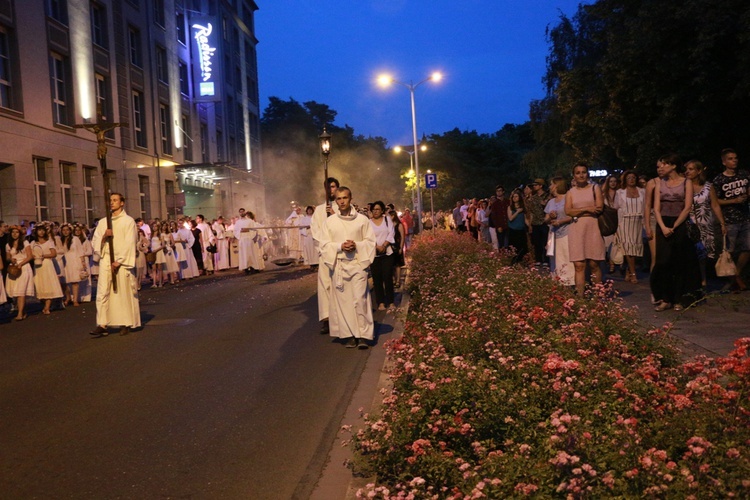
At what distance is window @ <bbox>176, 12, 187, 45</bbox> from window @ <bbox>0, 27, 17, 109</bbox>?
18191mm

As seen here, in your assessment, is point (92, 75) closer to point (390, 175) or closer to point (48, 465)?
point (48, 465)

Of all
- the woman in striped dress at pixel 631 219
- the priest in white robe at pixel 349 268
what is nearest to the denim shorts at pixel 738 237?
the woman in striped dress at pixel 631 219

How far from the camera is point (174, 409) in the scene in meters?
6.61

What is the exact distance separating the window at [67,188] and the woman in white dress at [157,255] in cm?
757

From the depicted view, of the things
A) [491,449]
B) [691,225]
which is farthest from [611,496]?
[691,225]

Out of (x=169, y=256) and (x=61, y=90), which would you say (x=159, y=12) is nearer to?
(x=61, y=90)

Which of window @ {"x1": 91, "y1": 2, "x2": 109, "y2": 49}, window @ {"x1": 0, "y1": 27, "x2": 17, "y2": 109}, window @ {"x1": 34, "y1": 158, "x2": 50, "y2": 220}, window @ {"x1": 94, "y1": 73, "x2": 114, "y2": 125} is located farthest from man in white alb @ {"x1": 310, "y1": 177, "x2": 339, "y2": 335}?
window @ {"x1": 91, "y1": 2, "x2": 109, "y2": 49}

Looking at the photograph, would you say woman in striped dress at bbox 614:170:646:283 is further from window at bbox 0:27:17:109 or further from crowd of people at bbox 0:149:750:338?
window at bbox 0:27:17:109

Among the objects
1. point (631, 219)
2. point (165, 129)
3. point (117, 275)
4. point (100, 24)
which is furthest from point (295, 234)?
point (117, 275)

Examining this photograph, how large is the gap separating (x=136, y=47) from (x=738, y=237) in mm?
30824

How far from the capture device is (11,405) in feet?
23.0

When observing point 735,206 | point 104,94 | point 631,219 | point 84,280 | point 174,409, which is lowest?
point 174,409

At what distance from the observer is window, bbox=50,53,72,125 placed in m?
27.8

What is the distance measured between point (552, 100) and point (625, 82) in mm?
17459
